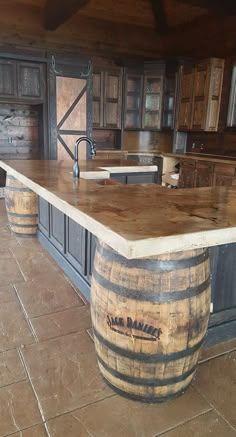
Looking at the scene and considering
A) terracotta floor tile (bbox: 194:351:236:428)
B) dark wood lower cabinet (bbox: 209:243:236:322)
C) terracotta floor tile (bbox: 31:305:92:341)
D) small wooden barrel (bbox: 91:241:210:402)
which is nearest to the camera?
small wooden barrel (bbox: 91:241:210:402)

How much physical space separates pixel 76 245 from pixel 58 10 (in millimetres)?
4310

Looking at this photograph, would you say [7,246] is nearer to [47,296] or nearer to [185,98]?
[47,296]

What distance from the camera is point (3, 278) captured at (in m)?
2.79

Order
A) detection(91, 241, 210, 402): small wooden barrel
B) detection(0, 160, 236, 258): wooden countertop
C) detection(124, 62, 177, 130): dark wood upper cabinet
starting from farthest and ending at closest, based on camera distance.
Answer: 1. detection(124, 62, 177, 130): dark wood upper cabinet
2. detection(91, 241, 210, 402): small wooden barrel
3. detection(0, 160, 236, 258): wooden countertop

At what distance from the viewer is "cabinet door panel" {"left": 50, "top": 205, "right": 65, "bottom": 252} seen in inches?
113

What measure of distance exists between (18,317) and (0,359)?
428 mm

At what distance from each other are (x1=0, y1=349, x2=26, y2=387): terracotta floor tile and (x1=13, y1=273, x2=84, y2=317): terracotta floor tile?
420 millimetres

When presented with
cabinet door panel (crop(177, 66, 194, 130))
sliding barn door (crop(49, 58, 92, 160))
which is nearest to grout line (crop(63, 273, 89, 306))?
sliding barn door (crop(49, 58, 92, 160))

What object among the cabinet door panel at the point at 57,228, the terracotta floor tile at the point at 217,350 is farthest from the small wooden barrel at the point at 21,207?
the terracotta floor tile at the point at 217,350

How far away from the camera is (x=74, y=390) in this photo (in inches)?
62.9

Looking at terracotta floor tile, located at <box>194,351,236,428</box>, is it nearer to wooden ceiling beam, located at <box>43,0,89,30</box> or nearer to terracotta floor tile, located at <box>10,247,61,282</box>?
terracotta floor tile, located at <box>10,247,61,282</box>

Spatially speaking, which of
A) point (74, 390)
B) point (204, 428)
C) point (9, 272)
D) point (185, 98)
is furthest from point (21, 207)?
point (185, 98)

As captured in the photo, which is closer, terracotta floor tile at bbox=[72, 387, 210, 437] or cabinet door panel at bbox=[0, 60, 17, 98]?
terracotta floor tile at bbox=[72, 387, 210, 437]

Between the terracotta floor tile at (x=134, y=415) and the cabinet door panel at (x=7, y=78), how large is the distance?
5.09 m
